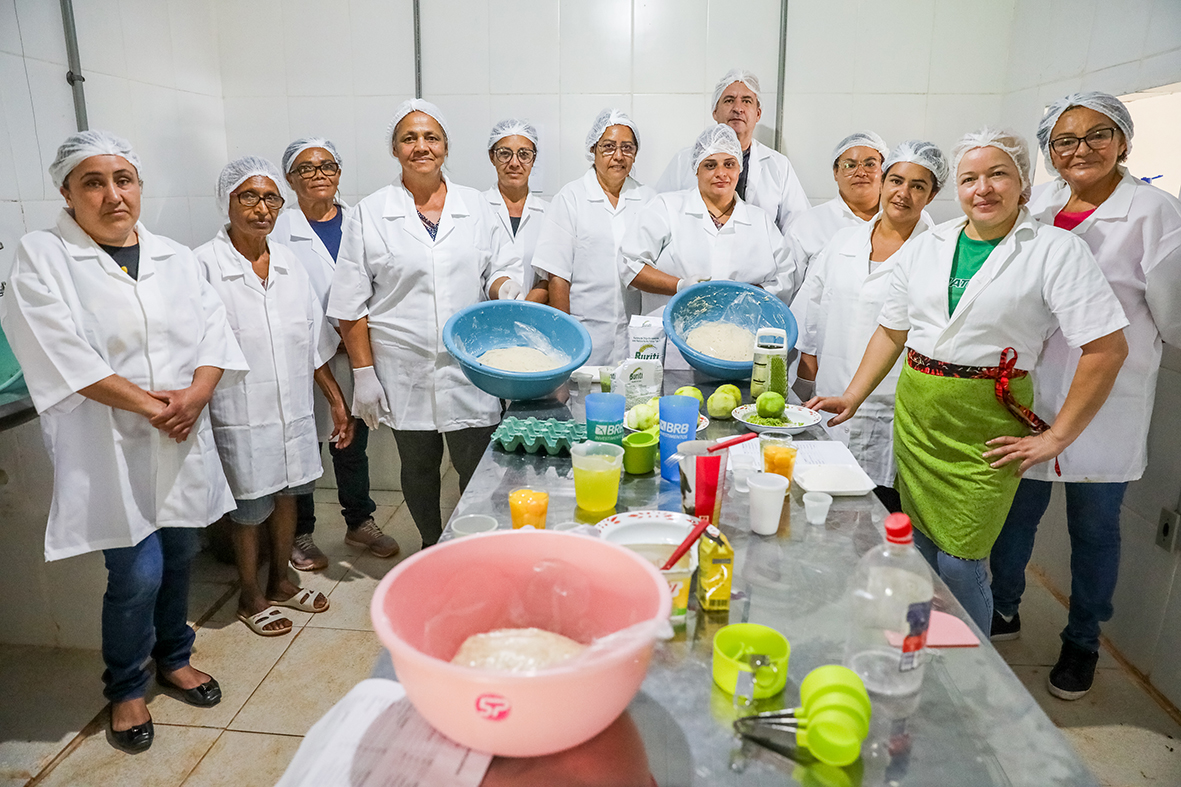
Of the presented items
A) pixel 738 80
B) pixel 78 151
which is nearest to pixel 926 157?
pixel 738 80

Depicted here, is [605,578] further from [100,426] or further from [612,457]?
[100,426]

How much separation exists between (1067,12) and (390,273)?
9.59 ft

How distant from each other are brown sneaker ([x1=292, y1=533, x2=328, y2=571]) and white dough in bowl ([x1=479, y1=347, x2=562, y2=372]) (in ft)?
4.60

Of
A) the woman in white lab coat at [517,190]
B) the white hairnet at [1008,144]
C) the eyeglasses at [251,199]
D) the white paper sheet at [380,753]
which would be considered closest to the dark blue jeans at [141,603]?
the eyeglasses at [251,199]

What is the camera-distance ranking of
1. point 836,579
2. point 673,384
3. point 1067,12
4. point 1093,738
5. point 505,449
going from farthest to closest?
point 1067,12 → point 673,384 → point 1093,738 → point 505,449 → point 836,579

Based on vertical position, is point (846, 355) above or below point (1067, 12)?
below

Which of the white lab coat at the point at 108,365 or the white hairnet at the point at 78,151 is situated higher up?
the white hairnet at the point at 78,151

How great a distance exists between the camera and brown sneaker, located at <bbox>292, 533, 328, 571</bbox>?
10.1 feet

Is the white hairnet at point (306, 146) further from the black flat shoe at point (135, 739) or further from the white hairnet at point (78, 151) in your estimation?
the black flat shoe at point (135, 739)

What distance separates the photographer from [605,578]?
975mm

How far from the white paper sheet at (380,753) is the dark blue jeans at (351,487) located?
2.35 metres

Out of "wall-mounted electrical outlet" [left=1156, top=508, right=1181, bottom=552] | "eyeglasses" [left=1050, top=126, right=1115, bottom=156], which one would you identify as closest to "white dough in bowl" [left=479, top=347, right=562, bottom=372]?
"eyeglasses" [left=1050, top=126, right=1115, bottom=156]

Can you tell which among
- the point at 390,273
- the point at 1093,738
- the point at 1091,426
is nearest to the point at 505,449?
the point at 390,273

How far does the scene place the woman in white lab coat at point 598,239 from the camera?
3.01 metres
